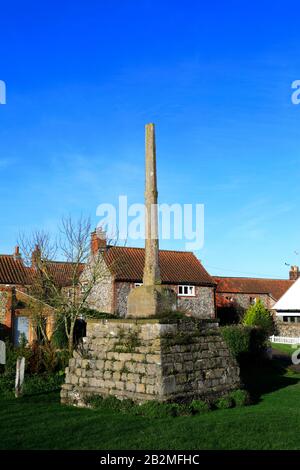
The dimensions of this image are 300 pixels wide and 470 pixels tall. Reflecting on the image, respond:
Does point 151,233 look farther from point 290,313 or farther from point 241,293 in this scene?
point 241,293

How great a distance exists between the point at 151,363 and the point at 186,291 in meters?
25.0

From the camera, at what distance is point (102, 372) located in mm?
10289

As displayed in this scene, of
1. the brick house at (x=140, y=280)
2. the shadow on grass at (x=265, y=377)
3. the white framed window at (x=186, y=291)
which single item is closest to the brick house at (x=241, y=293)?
the brick house at (x=140, y=280)

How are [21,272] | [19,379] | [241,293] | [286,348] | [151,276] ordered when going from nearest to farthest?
1. [151,276]
2. [19,379]
3. [286,348]
4. [21,272]
5. [241,293]

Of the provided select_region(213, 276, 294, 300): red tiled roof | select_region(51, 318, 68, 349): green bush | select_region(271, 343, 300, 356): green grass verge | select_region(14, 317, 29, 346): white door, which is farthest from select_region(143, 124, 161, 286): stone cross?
select_region(213, 276, 294, 300): red tiled roof

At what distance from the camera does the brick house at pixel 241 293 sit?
4141 centimetres

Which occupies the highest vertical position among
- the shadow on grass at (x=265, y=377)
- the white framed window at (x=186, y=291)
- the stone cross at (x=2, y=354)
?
the white framed window at (x=186, y=291)

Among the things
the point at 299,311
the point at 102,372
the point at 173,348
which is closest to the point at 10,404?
the point at 102,372

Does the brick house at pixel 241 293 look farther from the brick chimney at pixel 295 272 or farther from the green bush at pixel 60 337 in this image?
the green bush at pixel 60 337

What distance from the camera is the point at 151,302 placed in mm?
10555

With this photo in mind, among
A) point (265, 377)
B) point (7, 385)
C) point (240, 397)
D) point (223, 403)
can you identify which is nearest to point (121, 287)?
point (265, 377)

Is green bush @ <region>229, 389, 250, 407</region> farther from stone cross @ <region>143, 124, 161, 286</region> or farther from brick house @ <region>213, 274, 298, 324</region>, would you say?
brick house @ <region>213, 274, 298, 324</region>

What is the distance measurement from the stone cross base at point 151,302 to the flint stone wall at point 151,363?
49 cm
